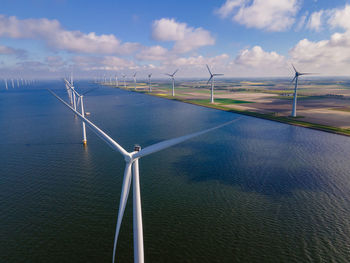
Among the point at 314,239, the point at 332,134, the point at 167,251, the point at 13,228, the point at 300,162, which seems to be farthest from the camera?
the point at 332,134

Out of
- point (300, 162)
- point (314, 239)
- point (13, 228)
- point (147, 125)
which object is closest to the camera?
point (314, 239)

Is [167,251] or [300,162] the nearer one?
[167,251]

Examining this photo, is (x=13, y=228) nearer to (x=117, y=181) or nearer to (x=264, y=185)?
(x=117, y=181)

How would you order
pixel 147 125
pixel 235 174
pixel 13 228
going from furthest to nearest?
pixel 147 125 < pixel 235 174 < pixel 13 228

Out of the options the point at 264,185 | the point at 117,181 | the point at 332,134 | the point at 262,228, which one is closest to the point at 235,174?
the point at 264,185

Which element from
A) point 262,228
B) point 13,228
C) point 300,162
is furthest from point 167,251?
point 300,162

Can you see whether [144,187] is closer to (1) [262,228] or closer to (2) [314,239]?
(1) [262,228]
